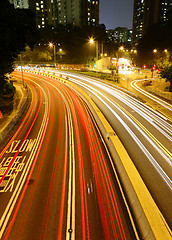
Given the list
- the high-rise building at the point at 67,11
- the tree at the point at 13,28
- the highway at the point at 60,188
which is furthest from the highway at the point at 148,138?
the high-rise building at the point at 67,11

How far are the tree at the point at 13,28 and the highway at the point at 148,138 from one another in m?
13.6

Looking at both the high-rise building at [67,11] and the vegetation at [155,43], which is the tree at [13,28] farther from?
the high-rise building at [67,11]

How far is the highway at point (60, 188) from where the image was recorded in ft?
24.8

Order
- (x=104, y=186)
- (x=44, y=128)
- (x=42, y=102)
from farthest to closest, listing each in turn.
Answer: (x=42, y=102)
(x=44, y=128)
(x=104, y=186)

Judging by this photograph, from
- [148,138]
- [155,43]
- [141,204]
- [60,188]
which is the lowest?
[60,188]

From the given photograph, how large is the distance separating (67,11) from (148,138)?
115m

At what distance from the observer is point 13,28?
15.9 metres

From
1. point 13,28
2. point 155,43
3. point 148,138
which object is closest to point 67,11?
point 155,43

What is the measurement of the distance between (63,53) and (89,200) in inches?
3393

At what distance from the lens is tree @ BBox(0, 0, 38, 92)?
14633 millimetres

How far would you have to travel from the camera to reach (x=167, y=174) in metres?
11.3

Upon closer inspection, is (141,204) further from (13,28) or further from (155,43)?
(155,43)

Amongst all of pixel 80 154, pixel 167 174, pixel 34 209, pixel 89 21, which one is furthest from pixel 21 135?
pixel 89 21

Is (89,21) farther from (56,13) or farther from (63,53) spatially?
(63,53)
